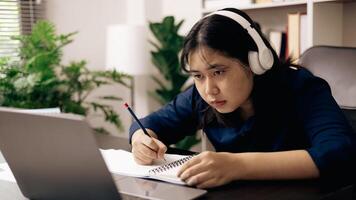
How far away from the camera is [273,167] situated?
2.83 ft

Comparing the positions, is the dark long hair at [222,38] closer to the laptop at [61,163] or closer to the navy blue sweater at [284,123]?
the navy blue sweater at [284,123]

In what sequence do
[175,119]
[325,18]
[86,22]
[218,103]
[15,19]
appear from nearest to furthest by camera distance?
[218,103], [175,119], [325,18], [15,19], [86,22]

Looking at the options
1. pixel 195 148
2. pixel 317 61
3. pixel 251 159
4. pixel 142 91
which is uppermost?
pixel 317 61

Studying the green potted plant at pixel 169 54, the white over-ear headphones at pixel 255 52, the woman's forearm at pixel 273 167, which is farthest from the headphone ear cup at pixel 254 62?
the green potted plant at pixel 169 54

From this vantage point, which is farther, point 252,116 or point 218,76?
point 252,116

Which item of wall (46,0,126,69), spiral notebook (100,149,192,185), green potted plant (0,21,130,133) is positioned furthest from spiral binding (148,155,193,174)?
wall (46,0,126,69)

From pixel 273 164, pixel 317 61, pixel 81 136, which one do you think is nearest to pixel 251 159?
pixel 273 164

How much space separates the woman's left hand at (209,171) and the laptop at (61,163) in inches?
1.0

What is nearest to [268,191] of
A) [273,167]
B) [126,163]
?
[273,167]

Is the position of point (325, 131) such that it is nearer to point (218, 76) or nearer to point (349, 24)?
point (218, 76)

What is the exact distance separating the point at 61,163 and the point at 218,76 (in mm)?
445

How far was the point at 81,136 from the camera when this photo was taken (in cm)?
64

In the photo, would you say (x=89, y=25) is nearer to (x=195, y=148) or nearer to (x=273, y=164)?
(x=195, y=148)

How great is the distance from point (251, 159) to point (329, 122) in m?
0.22
